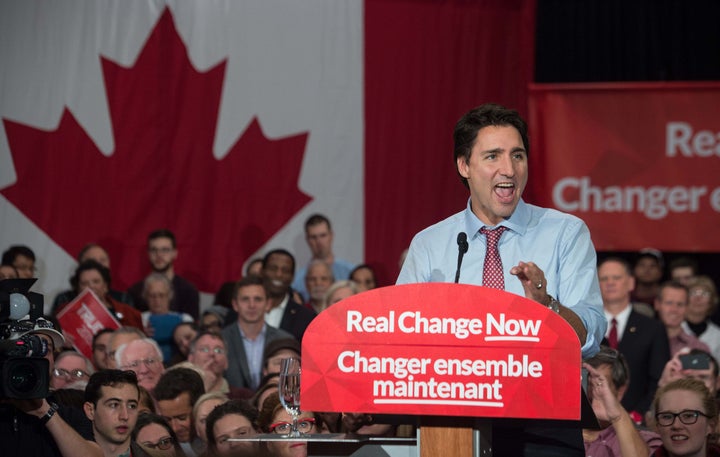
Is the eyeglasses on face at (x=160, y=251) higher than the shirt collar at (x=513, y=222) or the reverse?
higher

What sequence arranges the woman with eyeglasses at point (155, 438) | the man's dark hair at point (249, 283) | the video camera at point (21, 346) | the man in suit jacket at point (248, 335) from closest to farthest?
the video camera at point (21, 346)
the woman with eyeglasses at point (155, 438)
the man in suit jacket at point (248, 335)
the man's dark hair at point (249, 283)

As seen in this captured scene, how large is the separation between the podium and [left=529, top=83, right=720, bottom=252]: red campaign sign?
6996mm

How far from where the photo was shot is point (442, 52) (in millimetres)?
9297

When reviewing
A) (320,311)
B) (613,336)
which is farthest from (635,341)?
(320,311)

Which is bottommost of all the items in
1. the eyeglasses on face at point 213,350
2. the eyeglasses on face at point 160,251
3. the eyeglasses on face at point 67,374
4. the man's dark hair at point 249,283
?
the eyeglasses on face at point 67,374

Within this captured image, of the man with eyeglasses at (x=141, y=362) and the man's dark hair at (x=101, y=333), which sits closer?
the man with eyeglasses at (x=141, y=362)

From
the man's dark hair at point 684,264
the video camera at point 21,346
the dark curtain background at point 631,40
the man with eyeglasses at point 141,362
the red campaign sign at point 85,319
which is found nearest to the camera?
the video camera at point 21,346

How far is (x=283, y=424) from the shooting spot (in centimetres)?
368

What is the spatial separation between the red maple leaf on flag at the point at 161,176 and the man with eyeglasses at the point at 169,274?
2.77 feet

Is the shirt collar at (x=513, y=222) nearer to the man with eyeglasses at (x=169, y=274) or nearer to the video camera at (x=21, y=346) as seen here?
the video camera at (x=21, y=346)

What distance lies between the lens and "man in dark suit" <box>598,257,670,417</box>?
6324 millimetres

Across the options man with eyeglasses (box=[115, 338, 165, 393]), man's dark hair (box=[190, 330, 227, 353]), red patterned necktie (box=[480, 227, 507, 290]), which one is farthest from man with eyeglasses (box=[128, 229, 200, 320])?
red patterned necktie (box=[480, 227, 507, 290])

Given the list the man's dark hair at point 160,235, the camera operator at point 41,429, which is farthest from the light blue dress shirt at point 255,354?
the camera operator at point 41,429

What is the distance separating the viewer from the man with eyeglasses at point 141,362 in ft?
18.7
